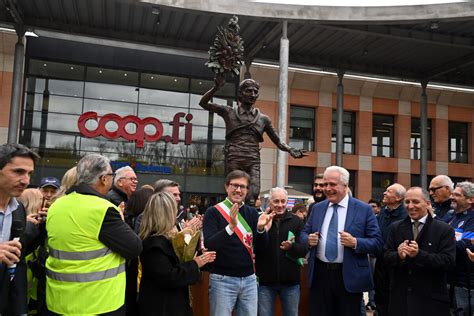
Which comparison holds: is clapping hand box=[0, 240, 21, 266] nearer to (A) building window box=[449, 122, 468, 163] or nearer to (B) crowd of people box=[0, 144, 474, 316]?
(B) crowd of people box=[0, 144, 474, 316]

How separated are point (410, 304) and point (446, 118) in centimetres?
2744

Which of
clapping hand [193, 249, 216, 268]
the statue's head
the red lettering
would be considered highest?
the red lettering

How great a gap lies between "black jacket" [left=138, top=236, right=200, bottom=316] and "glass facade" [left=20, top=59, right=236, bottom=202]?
1982 centimetres

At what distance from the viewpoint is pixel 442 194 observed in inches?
226

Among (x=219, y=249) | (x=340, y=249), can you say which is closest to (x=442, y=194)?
(x=340, y=249)

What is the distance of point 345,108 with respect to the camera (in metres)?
27.3

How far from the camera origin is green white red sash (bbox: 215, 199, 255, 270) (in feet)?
15.0

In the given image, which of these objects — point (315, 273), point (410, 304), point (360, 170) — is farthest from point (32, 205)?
point (360, 170)

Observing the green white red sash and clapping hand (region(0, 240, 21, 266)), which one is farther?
the green white red sash

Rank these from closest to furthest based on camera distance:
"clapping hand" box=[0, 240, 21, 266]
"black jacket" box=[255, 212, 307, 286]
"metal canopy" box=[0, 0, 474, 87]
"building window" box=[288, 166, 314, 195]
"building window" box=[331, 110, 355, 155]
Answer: "clapping hand" box=[0, 240, 21, 266], "black jacket" box=[255, 212, 307, 286], "metal canopy" box=[0, 0, 474, 87], "building window" box=[288, 166, 314, 195], "building window" box=[331, 110, 355, 155]

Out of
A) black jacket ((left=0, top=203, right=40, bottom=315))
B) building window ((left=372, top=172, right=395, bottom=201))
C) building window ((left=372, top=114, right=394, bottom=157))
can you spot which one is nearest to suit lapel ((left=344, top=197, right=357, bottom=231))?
black jacket ((left=0, top=203, right=40, bottom=315))

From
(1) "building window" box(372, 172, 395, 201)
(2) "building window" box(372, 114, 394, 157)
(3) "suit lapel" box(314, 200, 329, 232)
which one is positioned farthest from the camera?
(2) "building window" box(372, 114, 394, 157)

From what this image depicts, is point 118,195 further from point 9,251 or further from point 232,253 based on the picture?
point 9,251

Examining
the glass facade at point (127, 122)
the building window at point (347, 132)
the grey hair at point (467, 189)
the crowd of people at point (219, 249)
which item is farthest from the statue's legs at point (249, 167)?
the building window at point (347, 132)
